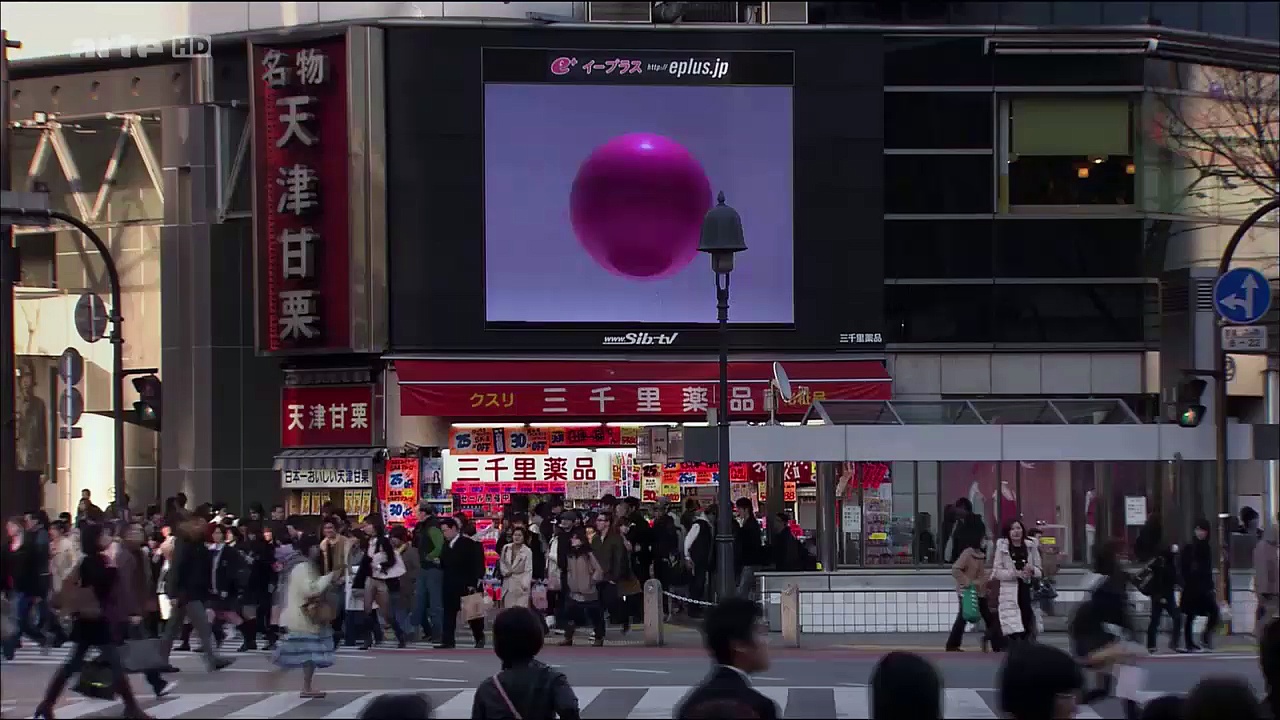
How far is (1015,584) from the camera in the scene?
817 inches

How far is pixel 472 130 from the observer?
109ft

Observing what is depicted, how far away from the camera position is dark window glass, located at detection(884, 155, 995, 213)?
111ft

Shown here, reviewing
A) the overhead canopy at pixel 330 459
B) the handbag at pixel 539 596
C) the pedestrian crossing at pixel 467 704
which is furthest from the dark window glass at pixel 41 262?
the pedestrian crossing at pixel 467 704

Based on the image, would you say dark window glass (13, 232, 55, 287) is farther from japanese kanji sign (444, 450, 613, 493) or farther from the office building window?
the office building window

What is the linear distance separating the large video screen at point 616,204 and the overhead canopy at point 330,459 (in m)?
3.60

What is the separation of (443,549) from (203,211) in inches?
550

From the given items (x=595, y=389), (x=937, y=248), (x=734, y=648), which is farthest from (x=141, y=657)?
(x=937, y=248)

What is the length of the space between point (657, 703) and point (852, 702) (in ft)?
6.38

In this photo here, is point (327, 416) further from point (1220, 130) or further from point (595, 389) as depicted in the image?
point (1220, 130)

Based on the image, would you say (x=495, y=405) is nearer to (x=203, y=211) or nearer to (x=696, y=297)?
(x=696, y=297)

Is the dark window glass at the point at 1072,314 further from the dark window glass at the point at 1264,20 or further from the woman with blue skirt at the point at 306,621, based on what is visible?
the woman with blue skirt at the point at 306,621

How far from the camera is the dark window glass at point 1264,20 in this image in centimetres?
3744

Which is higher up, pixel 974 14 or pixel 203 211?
pixel 974 14

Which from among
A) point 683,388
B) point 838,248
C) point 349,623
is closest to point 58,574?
point 349,623
